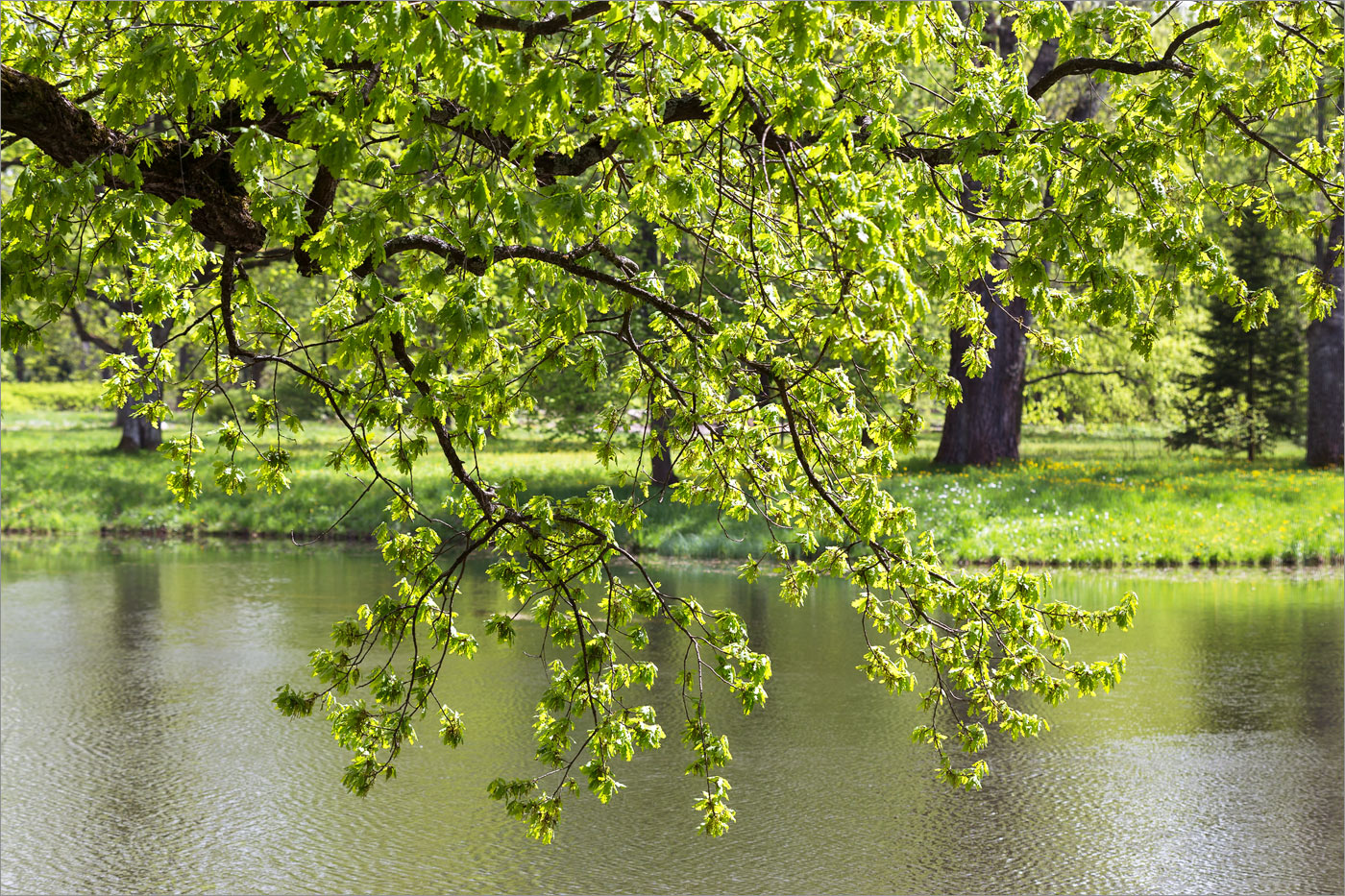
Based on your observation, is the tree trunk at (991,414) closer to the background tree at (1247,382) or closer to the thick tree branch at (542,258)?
the background tree at (1247,382)

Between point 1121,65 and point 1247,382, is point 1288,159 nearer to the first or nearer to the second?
point 1121,65

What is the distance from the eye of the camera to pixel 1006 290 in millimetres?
5559

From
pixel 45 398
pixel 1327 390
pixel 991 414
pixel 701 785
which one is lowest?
pixel 701 785

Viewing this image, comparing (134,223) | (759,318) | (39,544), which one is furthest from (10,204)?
(39,544)

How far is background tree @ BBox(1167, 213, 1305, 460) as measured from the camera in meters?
27.3

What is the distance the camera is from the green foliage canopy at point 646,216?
4199 millimetres

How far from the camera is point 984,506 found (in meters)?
20.4

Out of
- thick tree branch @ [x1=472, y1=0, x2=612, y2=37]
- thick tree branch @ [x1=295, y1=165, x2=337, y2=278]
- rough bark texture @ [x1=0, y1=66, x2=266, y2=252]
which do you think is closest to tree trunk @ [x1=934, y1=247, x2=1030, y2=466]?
thick tree branch @ [x1=295, y1=165, x2=337, y2=278]

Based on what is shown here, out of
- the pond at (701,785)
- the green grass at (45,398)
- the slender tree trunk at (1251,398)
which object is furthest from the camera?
the green grass at (45,398)

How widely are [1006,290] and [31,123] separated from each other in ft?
12.8

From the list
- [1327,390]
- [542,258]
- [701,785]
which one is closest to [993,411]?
[1327,390]

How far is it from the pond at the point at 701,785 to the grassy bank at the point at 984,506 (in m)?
5.24

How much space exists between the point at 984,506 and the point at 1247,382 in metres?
10.8

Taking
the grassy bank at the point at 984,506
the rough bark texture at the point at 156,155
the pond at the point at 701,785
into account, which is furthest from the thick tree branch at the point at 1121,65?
the grassy bank at the point at 984,506
